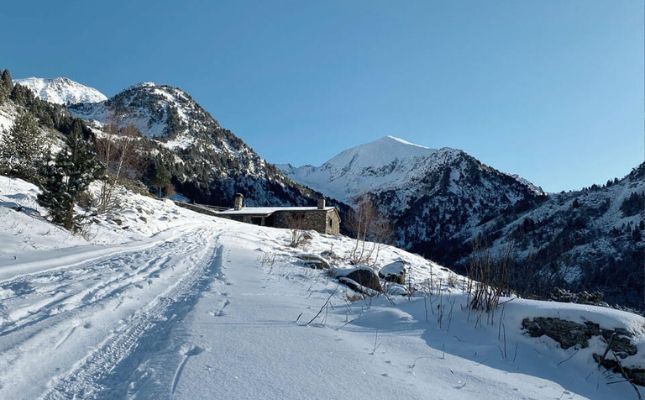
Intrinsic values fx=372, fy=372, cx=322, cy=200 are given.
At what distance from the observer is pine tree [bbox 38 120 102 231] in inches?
549

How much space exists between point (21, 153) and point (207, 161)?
127 metres

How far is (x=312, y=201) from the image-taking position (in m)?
162

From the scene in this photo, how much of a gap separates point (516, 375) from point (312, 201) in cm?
15851

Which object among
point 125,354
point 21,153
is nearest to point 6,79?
point 21,153

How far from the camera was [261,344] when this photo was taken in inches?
148

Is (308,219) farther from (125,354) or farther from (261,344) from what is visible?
(125,354)

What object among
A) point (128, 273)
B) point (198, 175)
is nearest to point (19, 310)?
point (128, 273)

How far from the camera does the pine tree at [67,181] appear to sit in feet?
45.8

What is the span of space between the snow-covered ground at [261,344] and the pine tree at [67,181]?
24.2ft

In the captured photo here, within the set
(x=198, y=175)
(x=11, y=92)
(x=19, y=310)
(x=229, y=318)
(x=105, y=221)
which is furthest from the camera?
(x=198, y=175)

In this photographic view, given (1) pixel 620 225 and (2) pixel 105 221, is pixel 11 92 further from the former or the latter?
(1) pixel 620 225

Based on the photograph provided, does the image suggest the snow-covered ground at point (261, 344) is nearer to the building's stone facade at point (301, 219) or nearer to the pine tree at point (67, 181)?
the pine tree at point (67, 181)

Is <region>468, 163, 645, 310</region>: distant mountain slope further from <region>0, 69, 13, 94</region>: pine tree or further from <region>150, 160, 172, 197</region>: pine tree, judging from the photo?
<region>0, 69, 13, 94</region>: pine tree

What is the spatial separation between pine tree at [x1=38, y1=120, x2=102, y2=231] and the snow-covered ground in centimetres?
738
